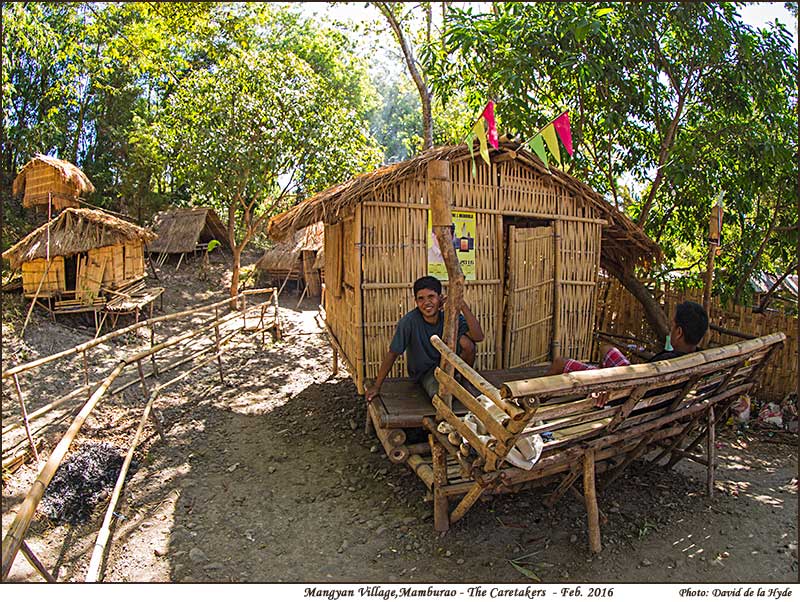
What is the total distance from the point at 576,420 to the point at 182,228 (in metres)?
19.0

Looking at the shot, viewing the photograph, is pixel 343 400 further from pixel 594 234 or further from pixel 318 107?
pixel 318 107

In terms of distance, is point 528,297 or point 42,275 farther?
point 42,275

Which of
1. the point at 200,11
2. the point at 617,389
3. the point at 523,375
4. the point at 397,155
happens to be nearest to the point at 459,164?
the point at 523,375

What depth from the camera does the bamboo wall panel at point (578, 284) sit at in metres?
6.21

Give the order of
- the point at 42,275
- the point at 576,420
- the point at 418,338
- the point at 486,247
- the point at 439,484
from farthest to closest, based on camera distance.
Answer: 1. the point at 42,275
2. the point at 486,247
3. the point at 418,338
4. the point at 439,484
5. the point at 576,420

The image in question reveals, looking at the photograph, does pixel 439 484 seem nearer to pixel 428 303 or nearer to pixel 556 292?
pixel 428 303

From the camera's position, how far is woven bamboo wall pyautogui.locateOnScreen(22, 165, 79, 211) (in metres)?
15.2

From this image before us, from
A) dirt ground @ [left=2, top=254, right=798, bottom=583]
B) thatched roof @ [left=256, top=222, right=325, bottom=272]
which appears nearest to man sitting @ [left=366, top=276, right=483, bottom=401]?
dirt ground @ [left=2, top=254, right=798, bottom=583]

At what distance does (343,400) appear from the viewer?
7.28m

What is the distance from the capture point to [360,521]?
4.38 meters

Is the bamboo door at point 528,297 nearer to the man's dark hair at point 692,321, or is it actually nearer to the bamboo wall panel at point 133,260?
the man's dark hair at point 692,321

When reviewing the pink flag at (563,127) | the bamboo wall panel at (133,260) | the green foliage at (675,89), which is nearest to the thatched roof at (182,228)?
the bamboo wall panel at (133,260)

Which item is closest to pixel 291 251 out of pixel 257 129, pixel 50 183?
pixel 257 129

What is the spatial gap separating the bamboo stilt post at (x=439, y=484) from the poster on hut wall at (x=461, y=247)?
220cm
